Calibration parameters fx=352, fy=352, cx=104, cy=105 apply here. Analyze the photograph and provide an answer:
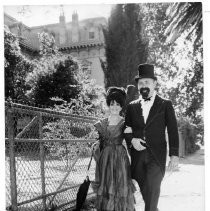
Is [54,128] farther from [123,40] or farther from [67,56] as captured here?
[67,56]

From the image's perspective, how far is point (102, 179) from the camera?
13.9 ft

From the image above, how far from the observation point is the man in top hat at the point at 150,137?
3829 mm

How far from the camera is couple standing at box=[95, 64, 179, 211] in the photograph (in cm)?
386

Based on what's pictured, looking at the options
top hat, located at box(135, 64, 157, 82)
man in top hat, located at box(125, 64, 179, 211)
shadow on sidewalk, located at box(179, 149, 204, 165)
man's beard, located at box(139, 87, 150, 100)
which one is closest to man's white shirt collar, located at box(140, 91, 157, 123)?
man in top hat, located at box(125, 64, 179, 211)

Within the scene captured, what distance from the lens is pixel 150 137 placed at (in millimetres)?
3920

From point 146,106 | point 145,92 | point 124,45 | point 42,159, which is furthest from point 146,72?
point 124,45

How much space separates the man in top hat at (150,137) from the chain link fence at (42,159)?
120cm

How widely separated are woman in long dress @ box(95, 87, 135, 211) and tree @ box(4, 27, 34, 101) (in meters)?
9.34

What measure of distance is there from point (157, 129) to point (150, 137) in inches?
4.9

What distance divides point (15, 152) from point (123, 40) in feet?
35.4

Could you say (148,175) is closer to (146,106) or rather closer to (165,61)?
(146,106)

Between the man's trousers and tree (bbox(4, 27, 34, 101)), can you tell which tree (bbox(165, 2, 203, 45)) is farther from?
tree (bbox(4, 27, 34, 101))
